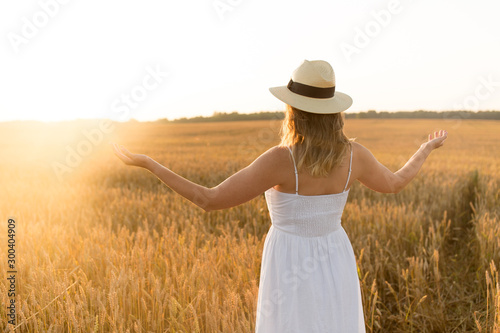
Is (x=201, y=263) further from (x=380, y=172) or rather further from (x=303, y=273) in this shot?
(x=380, y=172)

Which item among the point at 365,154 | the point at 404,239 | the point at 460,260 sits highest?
the point at 365,154

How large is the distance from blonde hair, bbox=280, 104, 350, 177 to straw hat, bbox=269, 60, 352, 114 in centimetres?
5

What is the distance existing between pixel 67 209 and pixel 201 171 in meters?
4.53

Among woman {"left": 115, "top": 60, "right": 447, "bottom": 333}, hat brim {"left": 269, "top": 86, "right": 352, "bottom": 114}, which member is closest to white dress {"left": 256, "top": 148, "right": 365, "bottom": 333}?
woman {"left": 115, "top": 60, "right": 447, "bottom": 333}

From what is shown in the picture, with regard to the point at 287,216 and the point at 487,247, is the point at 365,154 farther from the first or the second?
the point at 487,247

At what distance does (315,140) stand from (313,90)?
232mm

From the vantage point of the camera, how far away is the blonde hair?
1.71 metres

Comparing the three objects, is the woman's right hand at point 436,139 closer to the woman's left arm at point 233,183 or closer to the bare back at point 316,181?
the bare back at point 316,181

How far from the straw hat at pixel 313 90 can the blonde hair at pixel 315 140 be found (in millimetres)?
49

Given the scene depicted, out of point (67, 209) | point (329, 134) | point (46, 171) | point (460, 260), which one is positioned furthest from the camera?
point (46, 171)

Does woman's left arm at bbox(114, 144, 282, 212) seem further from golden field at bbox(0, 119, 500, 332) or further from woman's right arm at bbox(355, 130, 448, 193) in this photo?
woman's right arm at bbox(355, 130, 448, 193)

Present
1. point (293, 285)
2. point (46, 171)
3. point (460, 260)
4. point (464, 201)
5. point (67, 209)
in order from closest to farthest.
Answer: point (293, 285)
point (460, 260)
point (67, 209)
point (464, 201)
point (46, 171)

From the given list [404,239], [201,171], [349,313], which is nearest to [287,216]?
[349,313]

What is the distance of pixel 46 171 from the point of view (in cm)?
1023
